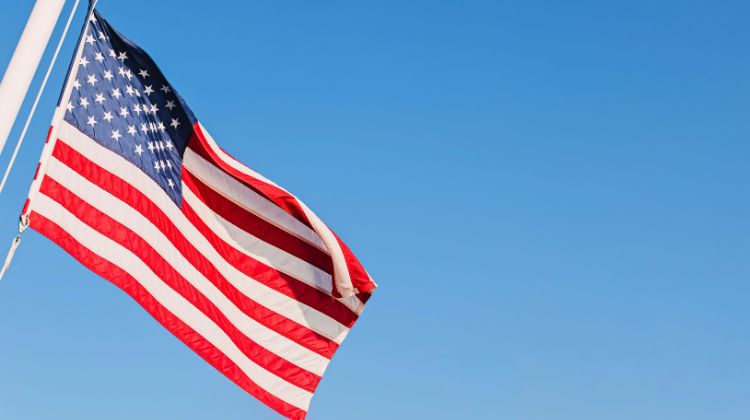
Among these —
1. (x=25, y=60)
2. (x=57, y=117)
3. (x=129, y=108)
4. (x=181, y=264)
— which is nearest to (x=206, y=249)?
(x=181, y=264)

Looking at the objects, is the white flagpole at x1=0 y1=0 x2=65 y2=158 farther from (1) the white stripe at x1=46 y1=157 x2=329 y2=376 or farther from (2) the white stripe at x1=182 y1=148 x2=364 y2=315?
(2) the white stripe at x1=182 y1=148 x2=364 y2=315

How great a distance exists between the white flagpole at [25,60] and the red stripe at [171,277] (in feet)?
9.24

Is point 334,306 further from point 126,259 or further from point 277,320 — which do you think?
point 126,259

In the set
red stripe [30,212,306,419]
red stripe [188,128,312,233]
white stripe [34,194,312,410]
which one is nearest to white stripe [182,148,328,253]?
red stripe [188,128,312,233]

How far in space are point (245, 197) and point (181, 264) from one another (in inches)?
68.8

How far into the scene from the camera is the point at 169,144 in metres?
15.5

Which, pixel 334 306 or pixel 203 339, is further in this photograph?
pixel 334 306

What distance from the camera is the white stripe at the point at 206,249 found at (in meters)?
14.1

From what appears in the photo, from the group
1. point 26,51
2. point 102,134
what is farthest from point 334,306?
point 26,51

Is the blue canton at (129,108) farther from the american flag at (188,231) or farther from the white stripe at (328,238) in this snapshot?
the white stripe at (328,238)

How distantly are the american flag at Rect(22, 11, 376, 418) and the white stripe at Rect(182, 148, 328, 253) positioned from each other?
2 centimetres

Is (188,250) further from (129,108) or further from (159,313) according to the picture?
(129,108)

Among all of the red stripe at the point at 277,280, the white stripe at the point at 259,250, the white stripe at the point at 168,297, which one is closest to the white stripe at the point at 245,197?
the white stripe at the point at 259,250

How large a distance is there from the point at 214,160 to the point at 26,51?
5.28 m
